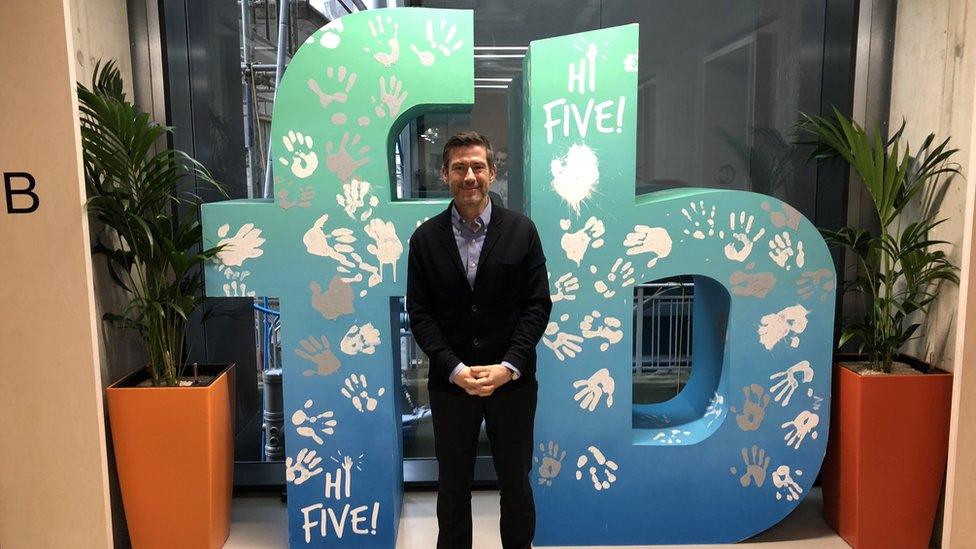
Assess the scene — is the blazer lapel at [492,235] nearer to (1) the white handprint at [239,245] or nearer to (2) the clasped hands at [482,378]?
(2) the clasped hands at [482,378]

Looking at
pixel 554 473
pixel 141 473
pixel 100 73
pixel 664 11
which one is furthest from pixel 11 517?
pixel 664 11

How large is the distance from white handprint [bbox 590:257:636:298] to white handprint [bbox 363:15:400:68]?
3.41 ft

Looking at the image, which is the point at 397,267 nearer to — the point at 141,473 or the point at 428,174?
the point at 428,174

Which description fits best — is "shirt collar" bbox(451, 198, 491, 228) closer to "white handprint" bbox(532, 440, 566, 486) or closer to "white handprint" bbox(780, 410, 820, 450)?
"white handprint" bbox(532, 440, 566, 486)

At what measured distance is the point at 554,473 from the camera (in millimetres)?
2387

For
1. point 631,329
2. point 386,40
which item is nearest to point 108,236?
point 386,40

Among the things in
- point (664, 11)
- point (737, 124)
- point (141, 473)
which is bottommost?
point (141, 473)

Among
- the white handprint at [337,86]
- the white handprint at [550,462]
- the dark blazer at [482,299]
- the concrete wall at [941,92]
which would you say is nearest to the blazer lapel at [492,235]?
the dark blazer at [482,299]

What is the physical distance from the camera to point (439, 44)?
2.19 meters

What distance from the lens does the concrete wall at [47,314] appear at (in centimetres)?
173

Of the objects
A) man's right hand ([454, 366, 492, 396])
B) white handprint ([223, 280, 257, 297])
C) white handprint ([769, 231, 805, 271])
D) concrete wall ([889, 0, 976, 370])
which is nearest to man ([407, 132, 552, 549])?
man's right hand ([454, 366, 492, 396])

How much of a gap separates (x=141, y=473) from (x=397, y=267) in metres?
1.16

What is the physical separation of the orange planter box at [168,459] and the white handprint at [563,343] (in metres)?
1.22

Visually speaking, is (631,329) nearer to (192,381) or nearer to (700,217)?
(700,217)
